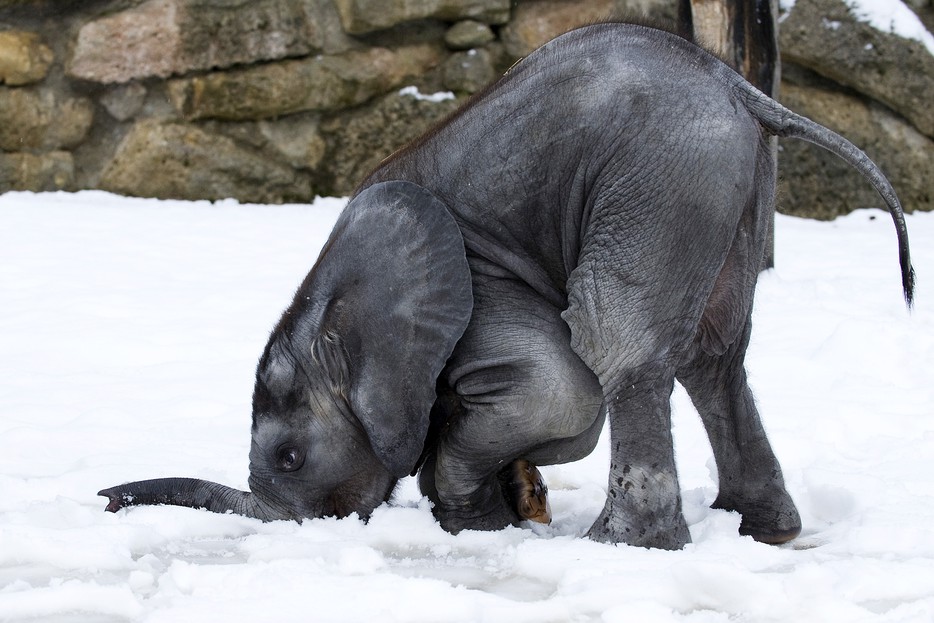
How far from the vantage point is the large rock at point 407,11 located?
8.51m

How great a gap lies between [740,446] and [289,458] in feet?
4.64

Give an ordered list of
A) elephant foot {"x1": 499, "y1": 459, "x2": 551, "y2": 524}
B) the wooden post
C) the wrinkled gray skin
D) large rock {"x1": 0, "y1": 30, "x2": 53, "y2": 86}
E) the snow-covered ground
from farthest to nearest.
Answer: large rock {"x1": 0, "y1": 30, "x2": 53, "y2": 86}, the wooden post, elephant foot {"x1": 499, "y1": 459, "x2": 551, "y2": 524}, the wrinkled gray skin, the snow-covered ground

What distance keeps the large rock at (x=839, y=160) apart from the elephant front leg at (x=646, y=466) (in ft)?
18.3

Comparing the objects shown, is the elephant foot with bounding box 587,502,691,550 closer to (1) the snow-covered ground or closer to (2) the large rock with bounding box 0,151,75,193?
(1) the snow-covered ground

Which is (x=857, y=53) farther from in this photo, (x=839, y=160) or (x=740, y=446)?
(x=740, y=446)

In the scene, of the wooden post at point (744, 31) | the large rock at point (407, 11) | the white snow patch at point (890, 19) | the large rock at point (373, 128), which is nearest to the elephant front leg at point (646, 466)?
the wooden post at point (744, 31)

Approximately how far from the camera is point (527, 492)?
13.0ft

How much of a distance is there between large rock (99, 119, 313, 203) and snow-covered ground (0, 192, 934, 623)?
183mm

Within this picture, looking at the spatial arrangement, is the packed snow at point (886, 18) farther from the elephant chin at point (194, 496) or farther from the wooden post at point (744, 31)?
the elephant chin at point (194, 496)

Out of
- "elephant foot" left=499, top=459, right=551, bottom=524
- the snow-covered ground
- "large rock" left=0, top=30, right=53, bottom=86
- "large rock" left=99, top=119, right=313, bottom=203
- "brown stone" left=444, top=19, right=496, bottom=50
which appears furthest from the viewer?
"brown stone" left=444, top=19, right=496, bottom=50

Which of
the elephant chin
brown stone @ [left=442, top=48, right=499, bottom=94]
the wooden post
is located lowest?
the elephant chin

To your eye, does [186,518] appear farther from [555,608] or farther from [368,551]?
[555,608]

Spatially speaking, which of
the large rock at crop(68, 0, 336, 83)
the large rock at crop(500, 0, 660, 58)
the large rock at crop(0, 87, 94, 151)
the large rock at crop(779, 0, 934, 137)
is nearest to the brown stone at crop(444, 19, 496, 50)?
the large rock at crop(500, 0, 660, 58)

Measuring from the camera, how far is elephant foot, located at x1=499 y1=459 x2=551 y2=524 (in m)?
3.94
